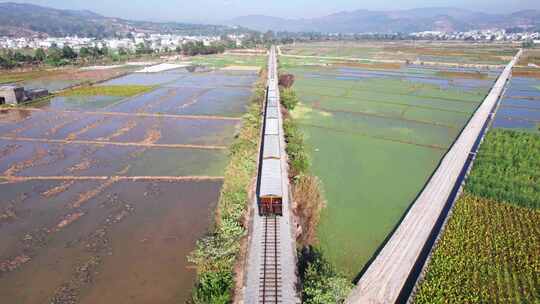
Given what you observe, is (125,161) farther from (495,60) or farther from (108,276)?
(495,60)

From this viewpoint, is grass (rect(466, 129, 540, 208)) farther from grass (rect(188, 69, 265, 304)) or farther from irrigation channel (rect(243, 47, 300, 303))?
grass (rect(188, 69, 265, 304))

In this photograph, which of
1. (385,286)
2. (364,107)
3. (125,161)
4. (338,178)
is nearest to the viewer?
(385,286)

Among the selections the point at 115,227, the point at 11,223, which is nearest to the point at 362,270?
the point at 115,227

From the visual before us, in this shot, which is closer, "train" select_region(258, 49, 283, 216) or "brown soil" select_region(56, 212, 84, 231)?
"train" select_region(258, 49, 283, 216)

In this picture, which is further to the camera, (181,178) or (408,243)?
(181,178)

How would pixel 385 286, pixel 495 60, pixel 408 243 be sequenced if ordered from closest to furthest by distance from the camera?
pixel 385 286 → pixel 408 243 → pixel 495 60

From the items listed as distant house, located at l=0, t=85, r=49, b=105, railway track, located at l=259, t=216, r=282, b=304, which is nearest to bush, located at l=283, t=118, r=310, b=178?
railway track, located at l=259, t=216, r=282, b=304
